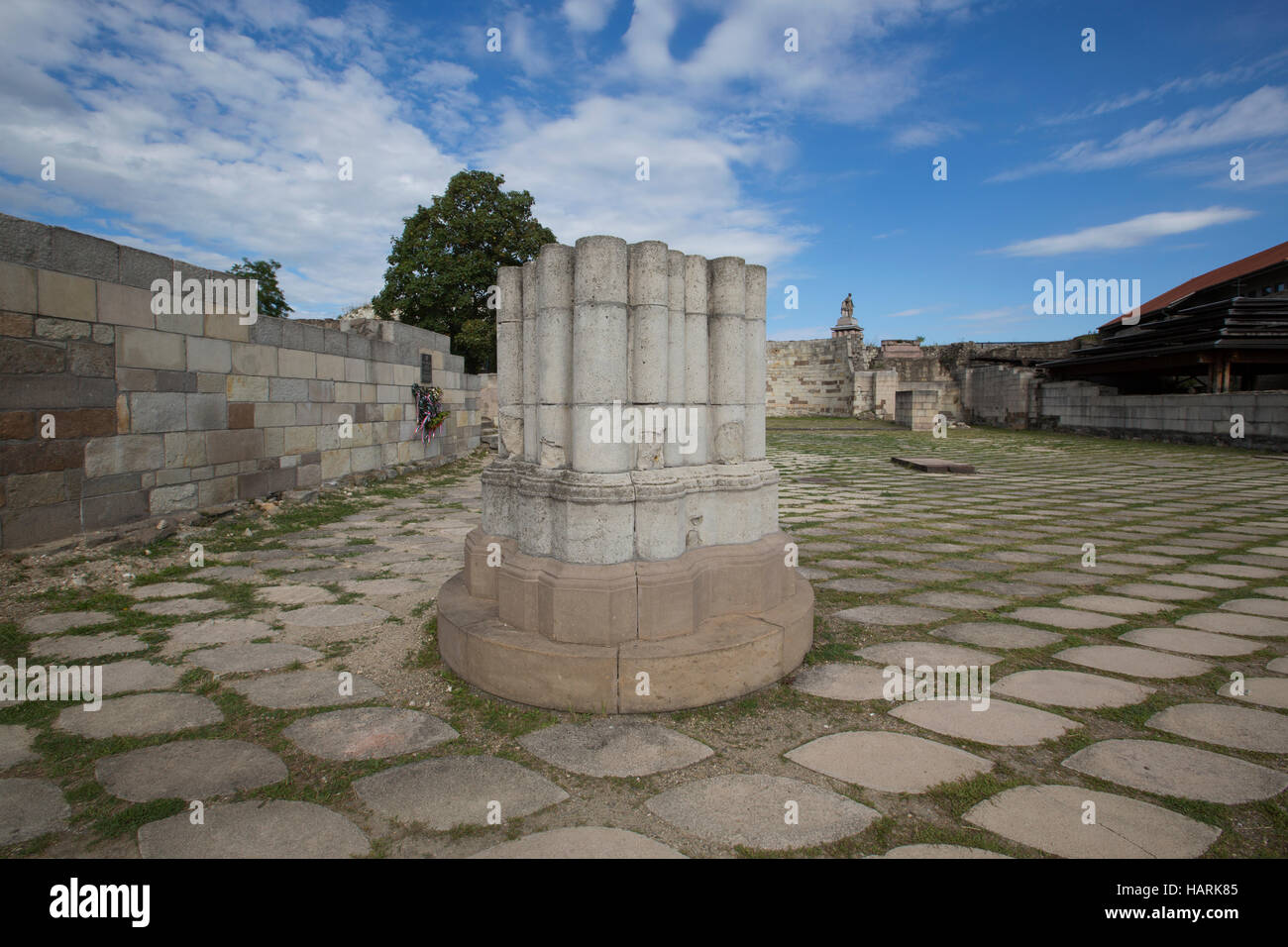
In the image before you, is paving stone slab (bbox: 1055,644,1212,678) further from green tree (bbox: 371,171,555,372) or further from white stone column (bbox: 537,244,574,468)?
green tree (bbox: 371,171,555,372)

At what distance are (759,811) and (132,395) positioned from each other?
620cm

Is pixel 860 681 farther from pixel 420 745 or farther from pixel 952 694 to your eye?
pixel 420 745

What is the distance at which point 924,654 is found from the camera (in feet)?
10.7

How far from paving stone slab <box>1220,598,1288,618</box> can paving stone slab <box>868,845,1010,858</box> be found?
3.15 meters

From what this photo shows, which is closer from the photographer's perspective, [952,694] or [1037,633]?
[952,694]

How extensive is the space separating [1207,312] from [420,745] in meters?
20.3

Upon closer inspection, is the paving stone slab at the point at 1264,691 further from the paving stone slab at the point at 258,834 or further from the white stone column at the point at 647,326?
the paving stone slab at the point at 258,834

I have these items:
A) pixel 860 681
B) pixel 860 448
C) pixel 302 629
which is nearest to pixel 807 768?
pixel 860 681

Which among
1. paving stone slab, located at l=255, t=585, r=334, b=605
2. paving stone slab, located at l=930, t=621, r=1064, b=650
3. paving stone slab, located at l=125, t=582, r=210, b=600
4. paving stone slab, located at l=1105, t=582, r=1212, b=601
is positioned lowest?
paving stone slab, located at l=930, t=621, r=1064, b=650

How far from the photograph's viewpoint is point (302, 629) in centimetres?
364

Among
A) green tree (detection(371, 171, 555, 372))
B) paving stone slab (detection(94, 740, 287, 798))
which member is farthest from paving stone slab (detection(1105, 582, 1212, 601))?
green tree (detection(371, 171, 555, 372))

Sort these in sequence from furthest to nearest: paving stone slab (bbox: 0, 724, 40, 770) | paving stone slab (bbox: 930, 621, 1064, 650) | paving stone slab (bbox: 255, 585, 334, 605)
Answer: paving stone slab (bbox: 255, 585, 334, 605) < paving stone slab (bbox: 930, 621, 1064, 650) < paving stone slab (bbox: 0, 724, 40, 770)

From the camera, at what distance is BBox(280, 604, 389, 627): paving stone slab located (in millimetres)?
3750

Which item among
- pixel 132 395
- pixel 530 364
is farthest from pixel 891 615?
pixel 132 395
